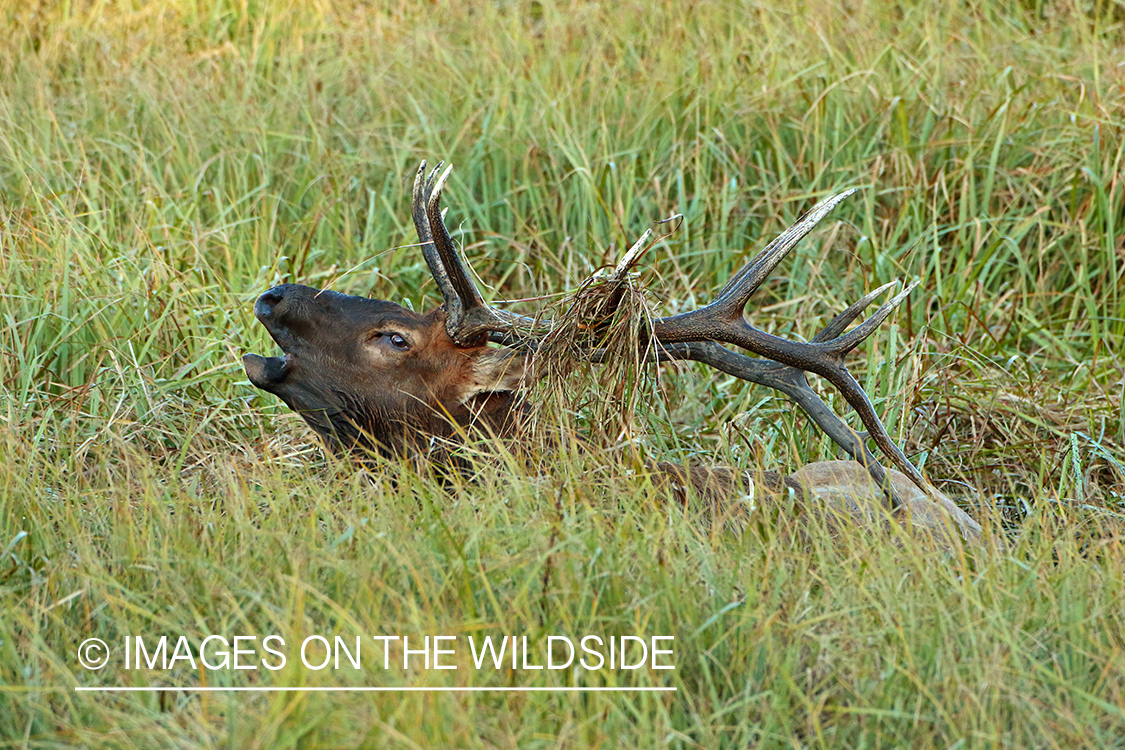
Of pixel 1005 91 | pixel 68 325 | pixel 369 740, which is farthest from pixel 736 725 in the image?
pixel 1005 91

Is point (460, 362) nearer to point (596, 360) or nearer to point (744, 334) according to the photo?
point (596, 360)

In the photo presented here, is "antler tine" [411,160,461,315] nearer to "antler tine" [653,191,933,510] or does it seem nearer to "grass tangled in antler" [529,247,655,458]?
"grass tangled in antler" [529,247,655,458]

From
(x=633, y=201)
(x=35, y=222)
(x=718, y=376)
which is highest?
(x=633, y=201)

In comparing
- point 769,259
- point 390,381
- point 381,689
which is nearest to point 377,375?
point 390,381

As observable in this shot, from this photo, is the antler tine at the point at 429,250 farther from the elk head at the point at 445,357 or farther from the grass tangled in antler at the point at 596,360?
the grass tangled in antler at the point at 596,360

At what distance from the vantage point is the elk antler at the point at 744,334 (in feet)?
11.4

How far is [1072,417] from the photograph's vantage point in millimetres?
4406

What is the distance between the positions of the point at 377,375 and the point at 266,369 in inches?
12.2

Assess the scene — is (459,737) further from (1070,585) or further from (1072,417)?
(1072,417)

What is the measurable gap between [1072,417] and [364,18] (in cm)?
406

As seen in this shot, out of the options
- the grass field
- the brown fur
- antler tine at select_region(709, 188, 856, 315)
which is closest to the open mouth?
the brown fur

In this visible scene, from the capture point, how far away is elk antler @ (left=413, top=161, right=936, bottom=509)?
3.47 m

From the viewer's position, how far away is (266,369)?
11.7 feet

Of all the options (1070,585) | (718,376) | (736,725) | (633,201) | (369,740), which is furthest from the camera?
(633,201)
